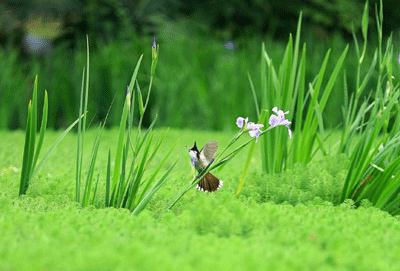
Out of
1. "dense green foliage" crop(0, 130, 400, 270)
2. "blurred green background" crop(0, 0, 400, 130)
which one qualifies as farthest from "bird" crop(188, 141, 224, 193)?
"blurred green background" crop(0, 0, 400, 130)

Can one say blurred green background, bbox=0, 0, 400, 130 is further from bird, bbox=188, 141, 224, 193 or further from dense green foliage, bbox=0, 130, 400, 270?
bird, bbox=188, 141, 224, 193

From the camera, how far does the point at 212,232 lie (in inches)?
71.2

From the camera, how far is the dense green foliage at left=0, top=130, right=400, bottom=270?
1383 mm

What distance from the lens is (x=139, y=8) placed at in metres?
7.81

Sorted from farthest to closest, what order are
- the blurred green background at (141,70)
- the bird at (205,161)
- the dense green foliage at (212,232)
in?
1. the blurred green background at (141,70)
2. the bird at (205,161)
3. the dense green foliage at (212,232)

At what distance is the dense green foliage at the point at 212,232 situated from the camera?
1383 millimetres

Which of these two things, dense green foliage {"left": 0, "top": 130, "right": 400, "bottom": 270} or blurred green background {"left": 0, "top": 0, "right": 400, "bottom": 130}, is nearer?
dense green foliage {"left": 0, "top": 130, "right": 400, "bottom": 270}

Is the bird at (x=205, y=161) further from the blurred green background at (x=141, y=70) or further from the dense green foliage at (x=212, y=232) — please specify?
the blurred green background at (x=141, y=70)

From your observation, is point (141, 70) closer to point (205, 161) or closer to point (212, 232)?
point (205, 161)

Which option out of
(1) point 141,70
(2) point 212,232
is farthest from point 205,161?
(1) point 141,70

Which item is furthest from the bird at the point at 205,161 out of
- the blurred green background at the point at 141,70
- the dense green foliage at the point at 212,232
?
the blurred green background at the point at 141,70

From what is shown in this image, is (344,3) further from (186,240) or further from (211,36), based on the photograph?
(186,240)

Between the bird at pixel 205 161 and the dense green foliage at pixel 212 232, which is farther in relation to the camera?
the bird at pixel 205 161

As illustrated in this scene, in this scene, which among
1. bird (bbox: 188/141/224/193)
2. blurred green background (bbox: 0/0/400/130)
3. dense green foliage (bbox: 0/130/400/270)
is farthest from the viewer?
blurred green background (bbox: 0/0/400/130)
